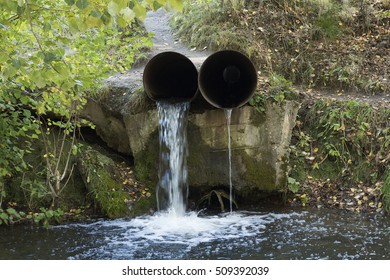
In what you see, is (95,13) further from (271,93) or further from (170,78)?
(170,78)

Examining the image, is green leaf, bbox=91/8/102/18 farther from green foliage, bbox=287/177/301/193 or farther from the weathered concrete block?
green foliage, bbox=287/177/301/193

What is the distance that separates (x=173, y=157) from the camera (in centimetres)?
728

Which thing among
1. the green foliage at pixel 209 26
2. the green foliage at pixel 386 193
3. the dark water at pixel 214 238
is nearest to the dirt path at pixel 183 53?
the green foliage at pixel 209 26

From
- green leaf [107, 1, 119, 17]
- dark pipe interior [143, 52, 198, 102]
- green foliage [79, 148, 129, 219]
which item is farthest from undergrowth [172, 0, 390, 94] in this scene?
green leaf [107, 1, 119, 17]

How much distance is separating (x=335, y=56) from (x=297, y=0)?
5.79ft

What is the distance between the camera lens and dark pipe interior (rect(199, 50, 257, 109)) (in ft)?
22.4

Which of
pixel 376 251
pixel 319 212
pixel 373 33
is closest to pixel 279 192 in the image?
pixel 319 212

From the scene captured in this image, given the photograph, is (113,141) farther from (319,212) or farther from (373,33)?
(373,33)

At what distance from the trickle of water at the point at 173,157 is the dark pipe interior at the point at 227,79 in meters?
0.50

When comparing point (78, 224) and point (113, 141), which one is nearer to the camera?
point (78, 224)

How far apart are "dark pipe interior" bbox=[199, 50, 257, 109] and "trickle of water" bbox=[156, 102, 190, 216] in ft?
1.65

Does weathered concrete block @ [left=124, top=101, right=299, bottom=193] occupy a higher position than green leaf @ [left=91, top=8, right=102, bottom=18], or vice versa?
green leaf @ [left=91, top=8, right=102, bottom=18]

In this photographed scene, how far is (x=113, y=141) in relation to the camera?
7961 mm

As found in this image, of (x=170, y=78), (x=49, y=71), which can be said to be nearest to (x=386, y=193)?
(x=170, y=78)
